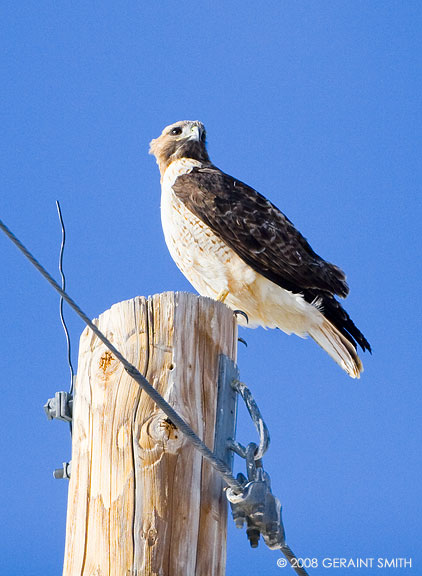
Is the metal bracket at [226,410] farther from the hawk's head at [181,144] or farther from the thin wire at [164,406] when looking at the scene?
the hawk's head at [181,144]

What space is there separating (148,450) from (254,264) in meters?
3.00

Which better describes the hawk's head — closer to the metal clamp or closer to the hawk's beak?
the hawk's beak

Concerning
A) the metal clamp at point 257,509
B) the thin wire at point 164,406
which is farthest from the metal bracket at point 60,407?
the metal clamp at point 257,509

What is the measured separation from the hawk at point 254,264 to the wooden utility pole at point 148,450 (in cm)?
259

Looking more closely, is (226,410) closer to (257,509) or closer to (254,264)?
(257,509)

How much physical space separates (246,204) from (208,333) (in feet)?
10.1

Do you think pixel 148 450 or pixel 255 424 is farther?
pixel 255 424

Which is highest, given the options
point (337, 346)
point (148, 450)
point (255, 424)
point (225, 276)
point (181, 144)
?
point (181, 144)

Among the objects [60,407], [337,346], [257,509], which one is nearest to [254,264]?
[337,346]

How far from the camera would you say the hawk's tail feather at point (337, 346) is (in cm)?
572

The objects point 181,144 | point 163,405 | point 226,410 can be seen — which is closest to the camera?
point 163,405

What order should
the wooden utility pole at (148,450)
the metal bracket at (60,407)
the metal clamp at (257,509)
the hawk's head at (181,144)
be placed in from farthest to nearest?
the hawk's head at (181,144) → the metal bracket at (60,407) → the metal clamp at (257,509) → the wooden utility pole at (148,450)

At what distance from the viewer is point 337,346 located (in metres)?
5.83

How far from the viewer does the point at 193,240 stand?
571 cm
